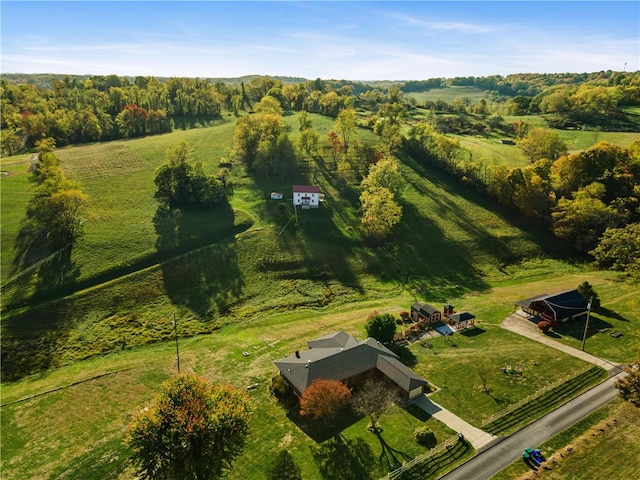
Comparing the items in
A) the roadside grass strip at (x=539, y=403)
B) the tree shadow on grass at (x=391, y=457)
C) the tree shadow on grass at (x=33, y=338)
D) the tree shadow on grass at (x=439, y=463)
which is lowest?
the tree shadow on grass at (x=33, y=338)

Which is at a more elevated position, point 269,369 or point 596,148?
point 596,148

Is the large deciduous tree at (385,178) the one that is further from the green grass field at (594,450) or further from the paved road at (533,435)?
the green grass field at (594,450)

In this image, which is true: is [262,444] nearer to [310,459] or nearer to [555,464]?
[310,459]

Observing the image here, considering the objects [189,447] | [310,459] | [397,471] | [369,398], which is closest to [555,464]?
[397,471]

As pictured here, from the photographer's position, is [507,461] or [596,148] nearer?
[507,461]

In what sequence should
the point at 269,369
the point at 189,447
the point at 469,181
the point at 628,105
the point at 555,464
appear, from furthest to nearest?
the point at 628,105 < the point at 469,181 < the point at 269,369 < the point at 555,464 < the point at 189,447

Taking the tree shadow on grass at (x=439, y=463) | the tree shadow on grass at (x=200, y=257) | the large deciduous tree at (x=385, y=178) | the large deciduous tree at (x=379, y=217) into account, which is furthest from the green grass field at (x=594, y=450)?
the large deciduous tree at (x=385, y=178)

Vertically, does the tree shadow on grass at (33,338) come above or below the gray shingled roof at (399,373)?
below
